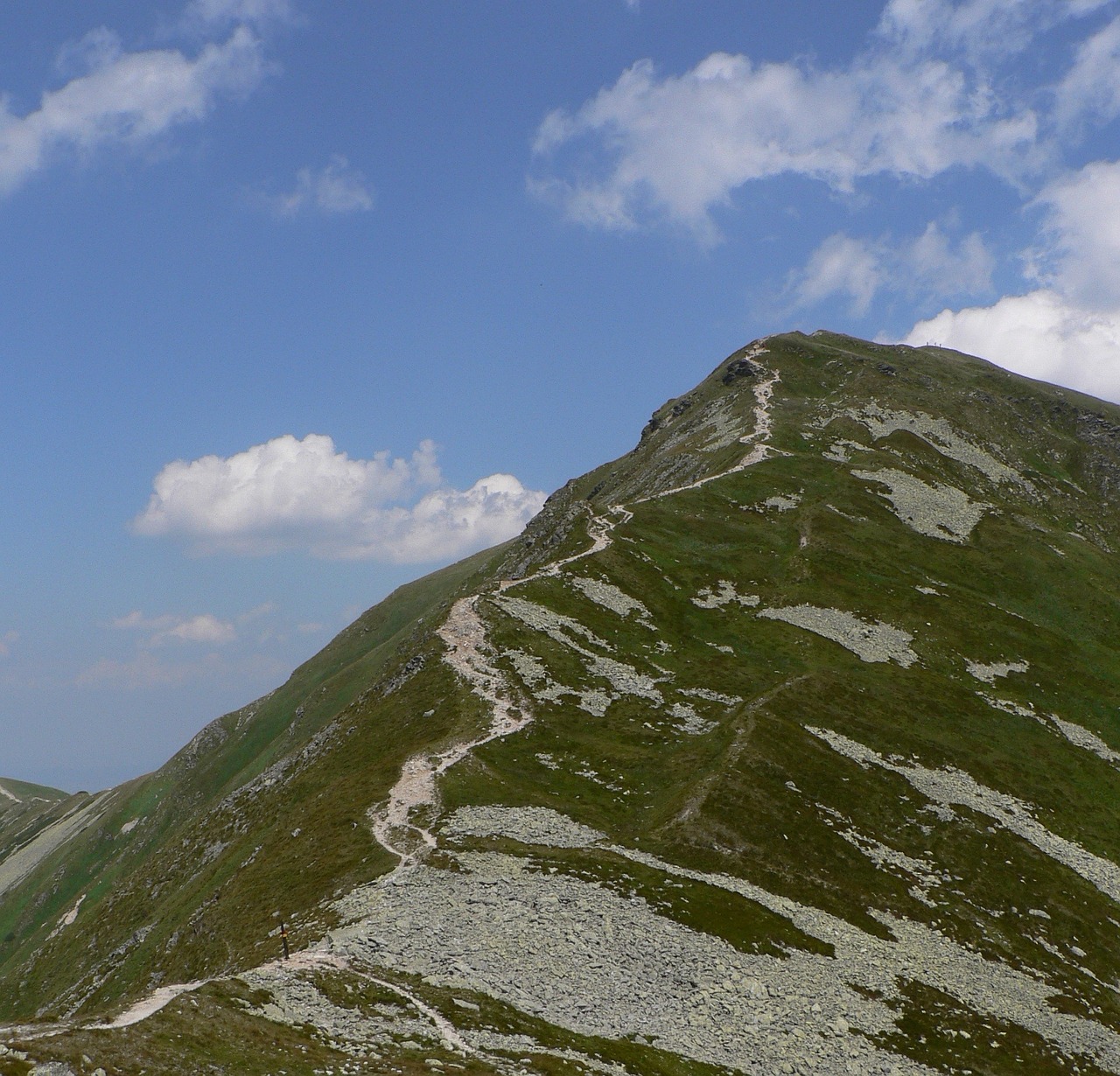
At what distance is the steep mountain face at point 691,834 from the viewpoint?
120ft

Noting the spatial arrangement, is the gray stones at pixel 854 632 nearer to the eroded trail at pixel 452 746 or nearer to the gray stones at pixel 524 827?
the eroded trail at pixel 452 746

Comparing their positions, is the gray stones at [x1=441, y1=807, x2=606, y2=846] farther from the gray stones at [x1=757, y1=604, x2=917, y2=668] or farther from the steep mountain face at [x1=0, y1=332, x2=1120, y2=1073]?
the gray stones at [x1=757, y1=604, x2=917, y2=668]

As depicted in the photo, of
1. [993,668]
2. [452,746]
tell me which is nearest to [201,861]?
[452,746]

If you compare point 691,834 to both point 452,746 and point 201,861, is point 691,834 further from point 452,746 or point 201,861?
point 201,861

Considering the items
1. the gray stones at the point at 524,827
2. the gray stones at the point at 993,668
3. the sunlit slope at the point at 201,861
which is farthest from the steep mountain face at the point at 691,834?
the sunlit slope at the point at 201,861

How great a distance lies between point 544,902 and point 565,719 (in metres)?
26.4

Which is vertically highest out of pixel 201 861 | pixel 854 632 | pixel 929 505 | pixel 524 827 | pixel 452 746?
pixel 929 505

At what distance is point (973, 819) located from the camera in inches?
2606

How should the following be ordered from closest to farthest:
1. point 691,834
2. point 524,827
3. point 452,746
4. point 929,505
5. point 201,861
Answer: point 524,827
point 691,834
point 452,746
point 201,861
point 929,505

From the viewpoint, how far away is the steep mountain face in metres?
36.6

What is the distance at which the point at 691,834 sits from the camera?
2135 inches

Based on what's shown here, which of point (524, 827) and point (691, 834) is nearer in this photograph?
point (524, 827)

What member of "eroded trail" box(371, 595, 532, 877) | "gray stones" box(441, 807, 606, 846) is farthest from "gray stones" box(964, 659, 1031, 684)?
"gray stones" box(441, 807, 606, 846)

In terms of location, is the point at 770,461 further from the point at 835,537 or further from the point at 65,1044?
the point at 65,1044
